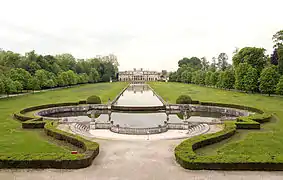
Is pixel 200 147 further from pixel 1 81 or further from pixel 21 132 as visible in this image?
pixel 1 81

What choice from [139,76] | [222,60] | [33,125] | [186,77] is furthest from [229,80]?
[139,76]

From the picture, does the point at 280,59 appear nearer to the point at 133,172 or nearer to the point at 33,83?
the point at 133,172

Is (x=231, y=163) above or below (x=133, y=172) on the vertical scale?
above

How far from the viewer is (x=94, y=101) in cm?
3566

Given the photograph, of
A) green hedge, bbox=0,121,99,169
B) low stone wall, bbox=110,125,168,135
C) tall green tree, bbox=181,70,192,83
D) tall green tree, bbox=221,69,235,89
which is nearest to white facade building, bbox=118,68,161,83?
tall green tree, bbox=181,70,192,83

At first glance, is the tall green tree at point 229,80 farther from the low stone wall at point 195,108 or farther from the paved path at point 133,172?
the paved path at point 133,172

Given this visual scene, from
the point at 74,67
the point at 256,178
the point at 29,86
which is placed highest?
the point at 74,67

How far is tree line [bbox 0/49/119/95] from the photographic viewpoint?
4881 cm

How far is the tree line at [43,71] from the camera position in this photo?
48.8 m

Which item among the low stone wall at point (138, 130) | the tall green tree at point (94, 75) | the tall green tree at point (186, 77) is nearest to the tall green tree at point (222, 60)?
the tall green tree at point (186, 77)

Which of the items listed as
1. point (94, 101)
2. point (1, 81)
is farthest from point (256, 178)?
point (1, 81)

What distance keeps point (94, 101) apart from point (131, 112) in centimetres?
658

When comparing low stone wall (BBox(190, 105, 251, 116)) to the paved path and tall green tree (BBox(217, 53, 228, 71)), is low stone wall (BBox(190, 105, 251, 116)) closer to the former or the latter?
the paved path

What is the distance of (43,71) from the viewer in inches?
2378
